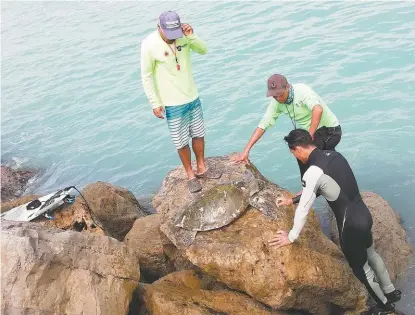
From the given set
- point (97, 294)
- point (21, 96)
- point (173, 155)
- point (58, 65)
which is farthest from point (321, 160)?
point (58, 65)

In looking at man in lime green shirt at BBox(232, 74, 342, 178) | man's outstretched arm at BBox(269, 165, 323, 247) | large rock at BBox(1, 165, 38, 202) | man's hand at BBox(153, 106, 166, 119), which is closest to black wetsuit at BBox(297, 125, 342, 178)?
man in lime green shirt at BBox(232, 74, 342, 178)

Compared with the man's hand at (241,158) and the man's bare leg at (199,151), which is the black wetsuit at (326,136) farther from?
the man's bare leg at (199,151)

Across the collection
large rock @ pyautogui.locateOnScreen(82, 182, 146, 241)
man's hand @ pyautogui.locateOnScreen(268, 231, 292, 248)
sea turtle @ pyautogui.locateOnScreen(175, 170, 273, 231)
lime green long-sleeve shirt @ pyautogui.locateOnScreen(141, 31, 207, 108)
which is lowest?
large rock @ pyautogui.locateOnScreen(82, 182, 146, 241)

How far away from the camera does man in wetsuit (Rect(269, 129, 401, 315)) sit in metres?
5.32

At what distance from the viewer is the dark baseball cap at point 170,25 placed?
556 centimetres

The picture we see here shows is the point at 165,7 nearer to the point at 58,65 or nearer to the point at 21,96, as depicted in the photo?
the point at 58,65

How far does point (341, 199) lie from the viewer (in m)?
5.45

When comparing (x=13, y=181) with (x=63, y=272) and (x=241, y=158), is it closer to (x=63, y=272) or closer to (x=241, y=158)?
(x=241, y=158)

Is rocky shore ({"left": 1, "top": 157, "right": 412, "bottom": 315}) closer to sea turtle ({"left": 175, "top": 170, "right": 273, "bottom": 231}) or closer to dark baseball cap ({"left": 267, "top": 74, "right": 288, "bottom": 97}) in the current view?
sea turtle ({"left": 175, "top": 170, "right": 273, "bottom": 231})

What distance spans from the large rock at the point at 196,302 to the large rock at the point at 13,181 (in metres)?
8.30

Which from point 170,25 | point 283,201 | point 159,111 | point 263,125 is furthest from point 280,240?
point 170,25

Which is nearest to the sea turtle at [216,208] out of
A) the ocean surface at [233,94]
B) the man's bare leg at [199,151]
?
the man's bare leg at [199,151]

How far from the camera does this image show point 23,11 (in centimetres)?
3466

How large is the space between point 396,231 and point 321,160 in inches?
130
